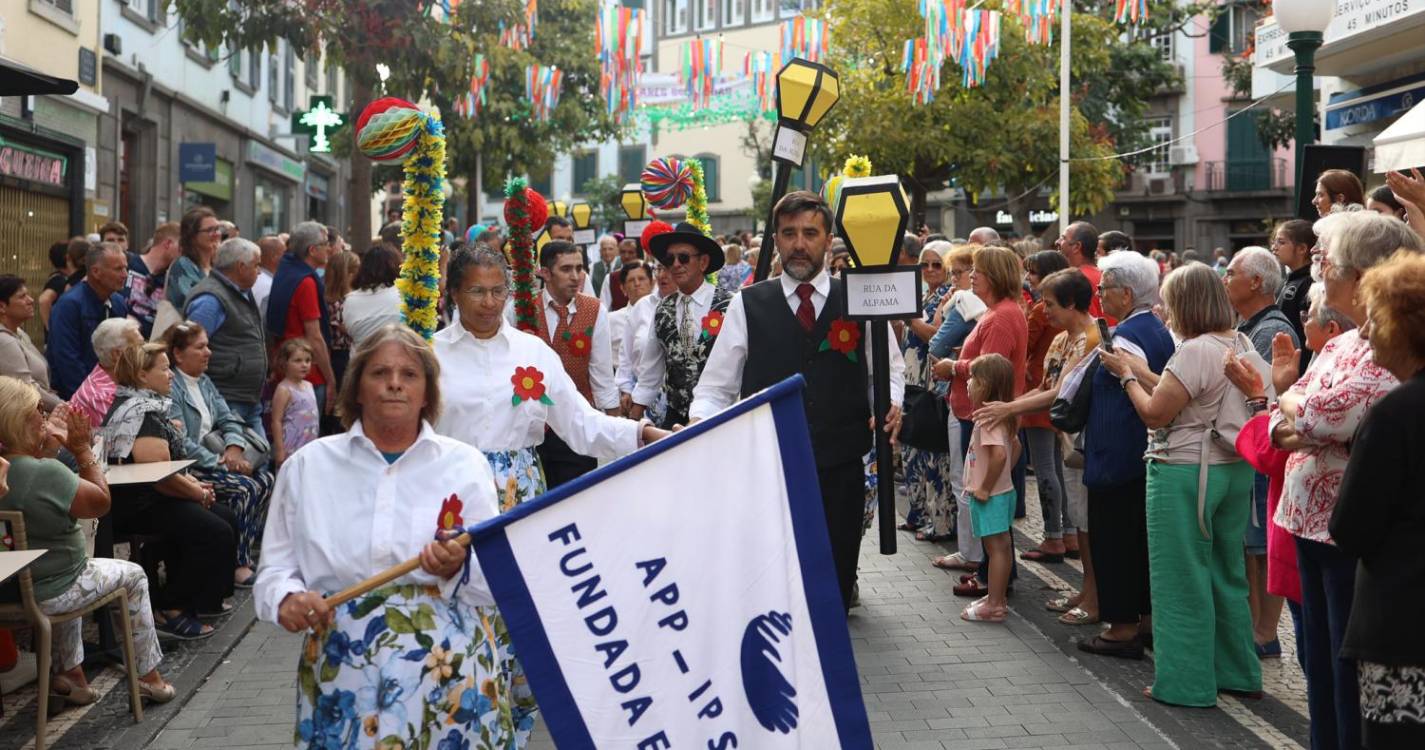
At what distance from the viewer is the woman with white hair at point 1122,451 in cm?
702

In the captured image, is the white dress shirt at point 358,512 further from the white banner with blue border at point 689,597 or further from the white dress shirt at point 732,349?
the white dress shirt at point 732,349

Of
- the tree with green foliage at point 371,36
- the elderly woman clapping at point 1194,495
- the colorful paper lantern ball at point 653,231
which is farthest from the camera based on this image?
the tree with green foliage at point 371,36

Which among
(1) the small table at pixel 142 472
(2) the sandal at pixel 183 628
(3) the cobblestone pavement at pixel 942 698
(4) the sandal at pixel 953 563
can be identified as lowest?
(3) the cobblestone pavement at pixel 942 698

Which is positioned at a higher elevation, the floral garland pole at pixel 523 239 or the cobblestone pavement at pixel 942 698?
the floral garland pole at pixel 523 239

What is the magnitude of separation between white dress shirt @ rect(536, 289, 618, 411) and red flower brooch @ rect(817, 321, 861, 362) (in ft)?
4.56

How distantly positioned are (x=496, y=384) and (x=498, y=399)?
0.05 meters

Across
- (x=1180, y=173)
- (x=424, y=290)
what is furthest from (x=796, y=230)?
(x=1180, y=173)

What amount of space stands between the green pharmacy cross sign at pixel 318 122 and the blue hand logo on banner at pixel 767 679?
642 inches

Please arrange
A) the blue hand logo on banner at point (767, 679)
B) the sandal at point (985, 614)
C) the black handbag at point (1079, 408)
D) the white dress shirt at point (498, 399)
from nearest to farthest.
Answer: the blue hand logo on banner at point (767, 679) < the white dress shirt at point (498, 399) < the black handbag at point (1079, 408) < the sandal at point (985, 614)

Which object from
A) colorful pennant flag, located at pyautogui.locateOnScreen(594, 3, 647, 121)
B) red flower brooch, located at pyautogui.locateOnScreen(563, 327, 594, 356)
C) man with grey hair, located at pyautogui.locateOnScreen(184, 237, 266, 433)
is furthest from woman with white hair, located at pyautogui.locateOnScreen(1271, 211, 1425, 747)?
colorful pennant flag, located at pyautogui.locateOnScreen(594, 3, 647, 121)

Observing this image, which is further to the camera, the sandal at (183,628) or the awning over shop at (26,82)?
the sandal at (183,628)

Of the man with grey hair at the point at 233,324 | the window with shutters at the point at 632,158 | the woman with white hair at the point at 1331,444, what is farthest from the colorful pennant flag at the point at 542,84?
the window with shutters at the point at 632,158

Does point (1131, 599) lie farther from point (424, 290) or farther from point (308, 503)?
point (308, 503)

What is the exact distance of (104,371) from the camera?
8.47 metres
